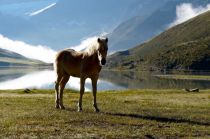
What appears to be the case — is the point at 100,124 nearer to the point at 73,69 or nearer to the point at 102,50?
the point at 102,50

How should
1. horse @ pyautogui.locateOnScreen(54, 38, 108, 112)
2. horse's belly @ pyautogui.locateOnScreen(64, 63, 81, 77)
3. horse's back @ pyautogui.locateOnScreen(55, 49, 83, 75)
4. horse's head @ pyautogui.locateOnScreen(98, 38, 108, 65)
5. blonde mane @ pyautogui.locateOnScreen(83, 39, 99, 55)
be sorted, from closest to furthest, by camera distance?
horse's head @ pyautogui.locateOnScreen(98, 38, 108, 65)
horse @ pyautogui.locateOnScreen(54, 38, 108, 112)
blonde mane @ pyautogui.locateOnScreen(83, 39, 99, 55)
horse's belly @ pyautogui.locateOnScreen(64, 63, 81, 77)
horse's back @ pyautogui.locateOnScreen(55, 49, 83, 75)

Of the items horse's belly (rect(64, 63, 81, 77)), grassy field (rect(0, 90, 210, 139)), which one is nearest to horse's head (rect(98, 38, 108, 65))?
grassy field (rect(0, 90, 210, 139))

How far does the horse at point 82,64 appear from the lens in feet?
84.4

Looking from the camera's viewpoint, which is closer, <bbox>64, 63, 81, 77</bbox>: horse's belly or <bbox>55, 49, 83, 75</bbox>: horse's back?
<bbox>64, 63, 81, 77</bbox>: horse's belly

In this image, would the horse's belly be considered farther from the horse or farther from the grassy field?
the grassy field

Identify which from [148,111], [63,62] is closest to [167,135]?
[148,111]

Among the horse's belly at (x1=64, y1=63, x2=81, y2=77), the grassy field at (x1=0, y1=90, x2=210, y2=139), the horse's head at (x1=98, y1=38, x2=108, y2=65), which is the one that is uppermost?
the horse's head at (x1=98, y1=38, x2=108, y2=65)

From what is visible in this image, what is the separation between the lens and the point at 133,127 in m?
22.0

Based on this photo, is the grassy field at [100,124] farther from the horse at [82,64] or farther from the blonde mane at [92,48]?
the blonde mane at [92,48]

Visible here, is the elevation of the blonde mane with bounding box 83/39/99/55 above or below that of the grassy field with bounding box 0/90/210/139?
above

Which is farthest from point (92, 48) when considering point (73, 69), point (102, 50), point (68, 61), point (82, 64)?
point (68, 61)

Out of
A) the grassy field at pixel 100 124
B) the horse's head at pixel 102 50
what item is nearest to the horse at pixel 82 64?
the horse's head at pixel 102 50

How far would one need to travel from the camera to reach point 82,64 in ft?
91.9

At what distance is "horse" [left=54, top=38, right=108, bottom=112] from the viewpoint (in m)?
25.7
